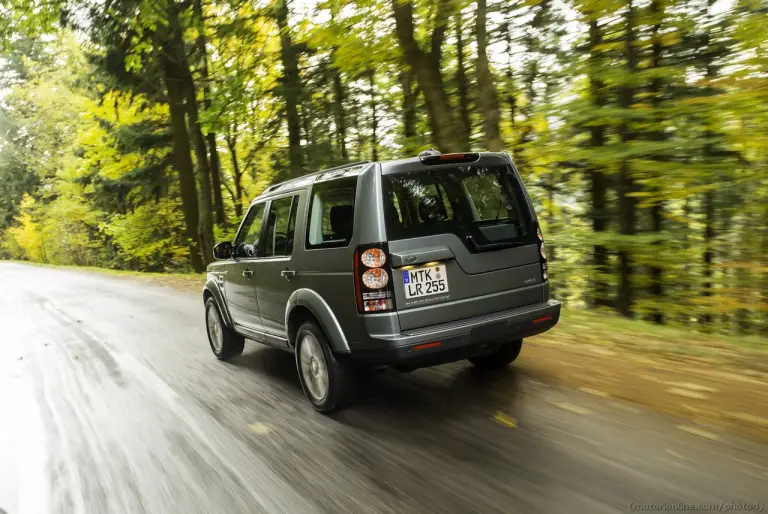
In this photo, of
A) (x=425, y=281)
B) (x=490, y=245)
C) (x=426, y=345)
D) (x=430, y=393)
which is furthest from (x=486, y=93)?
(x=426, y=345)

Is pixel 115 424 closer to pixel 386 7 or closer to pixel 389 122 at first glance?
pixel 386 7

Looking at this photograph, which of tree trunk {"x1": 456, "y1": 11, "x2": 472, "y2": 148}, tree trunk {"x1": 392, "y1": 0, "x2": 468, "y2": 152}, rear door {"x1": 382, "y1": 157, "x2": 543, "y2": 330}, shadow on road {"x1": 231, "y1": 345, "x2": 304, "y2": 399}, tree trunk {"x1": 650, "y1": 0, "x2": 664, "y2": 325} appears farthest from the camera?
tree trunk {"x1": 456, "y1": 11, "x2": 472, "y2": 148}

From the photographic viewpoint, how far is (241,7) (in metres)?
13.2

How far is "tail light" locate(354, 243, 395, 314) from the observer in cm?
393

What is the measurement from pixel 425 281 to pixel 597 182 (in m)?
7.83

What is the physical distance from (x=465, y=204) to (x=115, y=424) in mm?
3547

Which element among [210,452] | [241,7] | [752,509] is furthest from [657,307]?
[241,7]

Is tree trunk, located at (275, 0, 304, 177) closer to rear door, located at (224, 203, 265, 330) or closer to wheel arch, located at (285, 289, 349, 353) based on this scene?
rear door, located at (224, 203, 265, 330)

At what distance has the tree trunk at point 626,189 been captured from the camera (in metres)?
8.65

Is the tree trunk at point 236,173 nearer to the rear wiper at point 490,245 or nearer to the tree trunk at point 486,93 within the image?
the tree trunk at point 486,93

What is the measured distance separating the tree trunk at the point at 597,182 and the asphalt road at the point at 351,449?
16.8ft

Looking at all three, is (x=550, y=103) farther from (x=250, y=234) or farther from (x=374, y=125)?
(x=374, y=125)

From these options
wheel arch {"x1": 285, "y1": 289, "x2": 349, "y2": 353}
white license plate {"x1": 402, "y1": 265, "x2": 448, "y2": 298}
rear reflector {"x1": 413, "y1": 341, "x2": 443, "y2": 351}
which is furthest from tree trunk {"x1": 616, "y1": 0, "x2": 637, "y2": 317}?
wheel arch {"x1": 285, "y1": 289, "x2": 349, "y2": 353}

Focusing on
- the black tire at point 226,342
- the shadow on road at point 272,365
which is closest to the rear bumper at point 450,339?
the shadow on road at point 272,365
